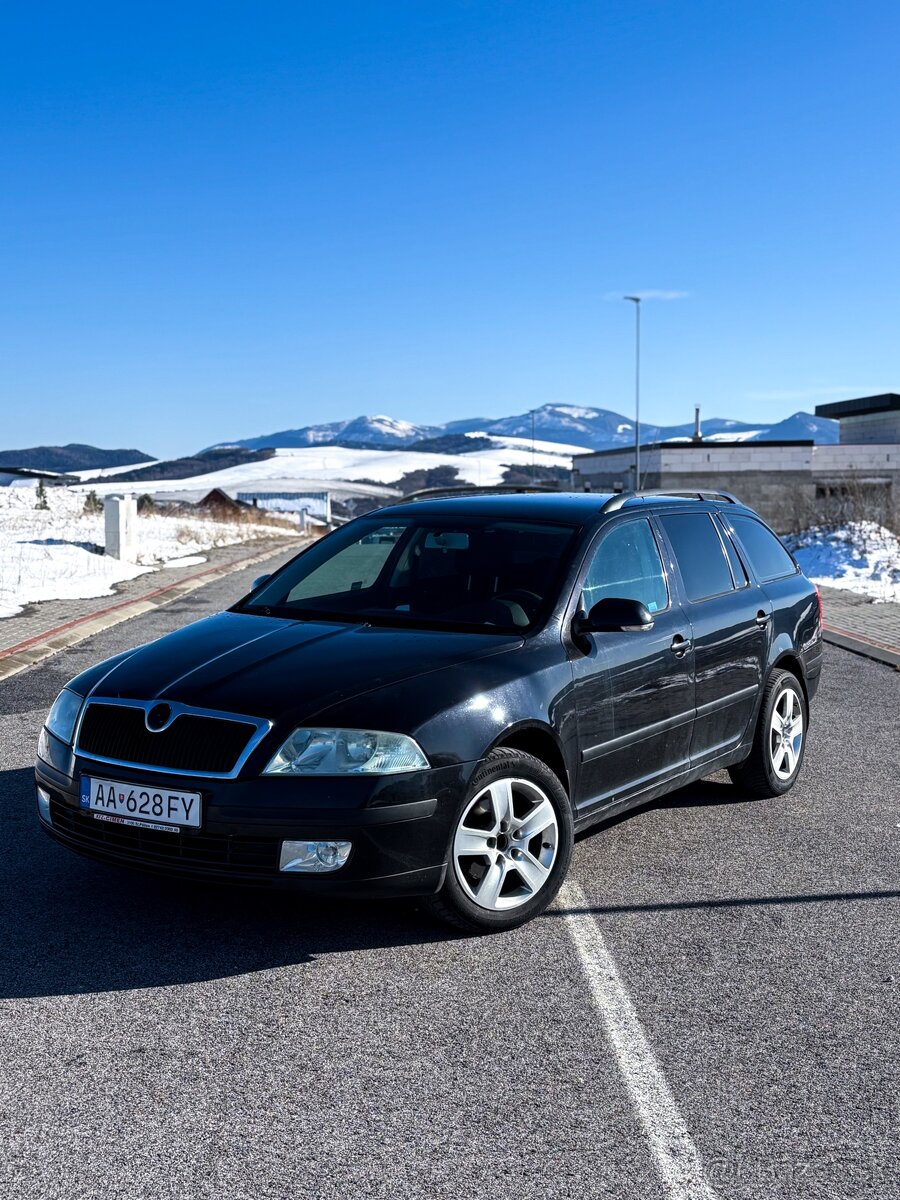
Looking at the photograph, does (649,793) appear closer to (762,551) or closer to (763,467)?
(762,551)

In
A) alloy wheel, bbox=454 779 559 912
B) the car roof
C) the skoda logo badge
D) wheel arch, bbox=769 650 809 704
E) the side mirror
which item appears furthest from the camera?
wheel arch, bbox=769 650 809 704

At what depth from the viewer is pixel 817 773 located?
762 cm

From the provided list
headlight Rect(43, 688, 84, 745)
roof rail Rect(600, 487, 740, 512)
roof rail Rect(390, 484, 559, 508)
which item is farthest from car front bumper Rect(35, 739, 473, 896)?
roof rail Rect(390, 484, 559, 508)

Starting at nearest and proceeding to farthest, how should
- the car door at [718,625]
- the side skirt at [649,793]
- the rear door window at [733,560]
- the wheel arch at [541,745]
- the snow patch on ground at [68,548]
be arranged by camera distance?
the wheel arch at [541,745] → the side skirt at [649,793] → the car door at [718,625] → the rear door window at [733,560] → the snow patch on ground at [68,548]

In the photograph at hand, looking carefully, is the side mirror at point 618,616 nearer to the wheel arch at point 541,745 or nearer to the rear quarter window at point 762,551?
the wheel arch at point 541,745

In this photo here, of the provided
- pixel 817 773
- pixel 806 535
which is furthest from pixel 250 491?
pixel 817 773

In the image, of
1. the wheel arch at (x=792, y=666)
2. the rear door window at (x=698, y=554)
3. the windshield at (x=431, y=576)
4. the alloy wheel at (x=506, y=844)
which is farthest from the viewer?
the wheel arch at (x=792, y=666)

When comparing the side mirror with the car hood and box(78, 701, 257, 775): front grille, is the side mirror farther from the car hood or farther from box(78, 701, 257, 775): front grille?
box(78, 701, 257, 775): front grille

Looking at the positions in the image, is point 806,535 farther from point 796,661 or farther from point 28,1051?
point 28,1051

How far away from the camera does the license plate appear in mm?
4461

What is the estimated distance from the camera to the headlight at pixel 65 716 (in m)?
4.99

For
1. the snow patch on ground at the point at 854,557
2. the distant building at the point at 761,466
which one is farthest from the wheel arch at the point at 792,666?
the distant building at the point at 761,466

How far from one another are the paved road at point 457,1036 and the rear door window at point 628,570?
1194 millimetres

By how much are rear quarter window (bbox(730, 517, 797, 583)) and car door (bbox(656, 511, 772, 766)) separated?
7.4 inches
